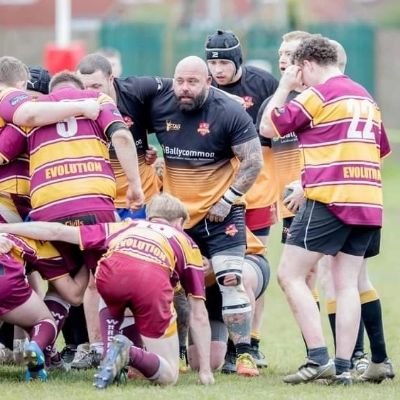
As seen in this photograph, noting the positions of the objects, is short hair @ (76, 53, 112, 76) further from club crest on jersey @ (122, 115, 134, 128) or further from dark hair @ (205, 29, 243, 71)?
dark hair @ (205, 29, 243, 71)

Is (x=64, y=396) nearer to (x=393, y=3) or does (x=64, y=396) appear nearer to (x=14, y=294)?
(x=14, y=294)

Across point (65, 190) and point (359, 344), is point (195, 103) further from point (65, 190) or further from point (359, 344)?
point (359, 344)

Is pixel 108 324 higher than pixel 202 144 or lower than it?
lower

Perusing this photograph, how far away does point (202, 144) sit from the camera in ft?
29.2

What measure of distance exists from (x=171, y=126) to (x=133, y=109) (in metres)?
0.38

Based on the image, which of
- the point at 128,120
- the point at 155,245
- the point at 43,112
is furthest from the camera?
the point at 128,120

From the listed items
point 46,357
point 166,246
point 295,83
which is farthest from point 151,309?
point 295,83

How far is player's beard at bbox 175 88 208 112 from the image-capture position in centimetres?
885

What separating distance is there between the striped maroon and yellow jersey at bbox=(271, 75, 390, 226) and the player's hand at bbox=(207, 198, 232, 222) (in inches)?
30.3

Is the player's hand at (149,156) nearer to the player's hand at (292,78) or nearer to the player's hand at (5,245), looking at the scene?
the player's hand at (292,78)

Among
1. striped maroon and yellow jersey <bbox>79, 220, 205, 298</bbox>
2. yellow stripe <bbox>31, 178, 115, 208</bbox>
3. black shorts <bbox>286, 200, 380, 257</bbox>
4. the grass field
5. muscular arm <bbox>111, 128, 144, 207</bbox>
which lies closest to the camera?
the grass field

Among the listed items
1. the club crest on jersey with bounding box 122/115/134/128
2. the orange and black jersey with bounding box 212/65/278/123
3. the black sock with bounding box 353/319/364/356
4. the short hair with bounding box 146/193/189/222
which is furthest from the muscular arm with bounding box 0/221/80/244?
the orange and black jersey with bounding box 212/65/278/123

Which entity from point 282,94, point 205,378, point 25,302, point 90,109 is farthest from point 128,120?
point 205,378

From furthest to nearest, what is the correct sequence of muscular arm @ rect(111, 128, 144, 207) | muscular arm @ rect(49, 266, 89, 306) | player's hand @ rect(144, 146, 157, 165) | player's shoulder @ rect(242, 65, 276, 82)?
1. player's shoulder @ rect(242, 65, 276, 82)
2. player's hand @ rect(144, 146, 157, 165)
3. muscular arm @ rect(49, 266, 89, 306)
4. muscular arm @ rect(111, 128, 144, 207)
